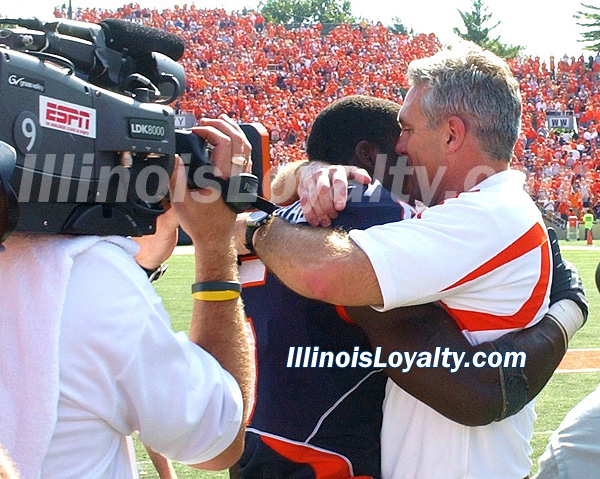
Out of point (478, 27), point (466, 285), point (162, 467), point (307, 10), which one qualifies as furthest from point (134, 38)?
point (307, 10)

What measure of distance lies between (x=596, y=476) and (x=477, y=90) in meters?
0.94

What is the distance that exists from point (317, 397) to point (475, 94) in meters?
0.77

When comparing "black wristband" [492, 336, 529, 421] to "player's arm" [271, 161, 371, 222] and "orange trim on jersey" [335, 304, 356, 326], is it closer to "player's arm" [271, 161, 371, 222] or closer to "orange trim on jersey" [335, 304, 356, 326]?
"orange trim on jersey" [335, 304, 356, 326]

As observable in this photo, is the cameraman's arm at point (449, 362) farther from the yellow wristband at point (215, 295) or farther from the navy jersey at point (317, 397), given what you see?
the yellow wristband at point (215, 295)

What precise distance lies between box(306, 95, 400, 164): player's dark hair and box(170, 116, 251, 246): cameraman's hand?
0.67 m

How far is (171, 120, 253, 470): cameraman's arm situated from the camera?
1582mm

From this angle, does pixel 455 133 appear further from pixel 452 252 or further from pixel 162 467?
pixel 162 467

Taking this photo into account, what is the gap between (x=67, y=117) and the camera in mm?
1257

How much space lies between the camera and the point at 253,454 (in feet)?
6.59

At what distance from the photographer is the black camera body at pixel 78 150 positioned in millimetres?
1199

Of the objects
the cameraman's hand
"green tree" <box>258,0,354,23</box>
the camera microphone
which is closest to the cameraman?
the cameraman's hand

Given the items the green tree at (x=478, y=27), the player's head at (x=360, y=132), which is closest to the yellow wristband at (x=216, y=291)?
the player's head at (x=360, y=132)

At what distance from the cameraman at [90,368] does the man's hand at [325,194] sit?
1.87 ft

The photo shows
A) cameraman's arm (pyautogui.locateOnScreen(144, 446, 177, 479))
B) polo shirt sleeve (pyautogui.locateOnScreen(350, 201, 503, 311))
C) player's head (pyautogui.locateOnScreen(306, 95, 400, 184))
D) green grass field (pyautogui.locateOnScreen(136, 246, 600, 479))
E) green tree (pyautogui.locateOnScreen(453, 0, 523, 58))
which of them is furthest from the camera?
green tree (pyautogui.locateOnScreen(453, 0, 523, 58))
